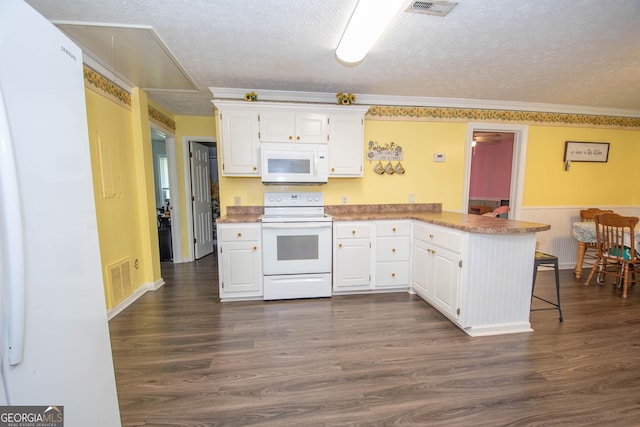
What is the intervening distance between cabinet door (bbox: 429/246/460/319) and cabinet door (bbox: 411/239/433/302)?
0.07m

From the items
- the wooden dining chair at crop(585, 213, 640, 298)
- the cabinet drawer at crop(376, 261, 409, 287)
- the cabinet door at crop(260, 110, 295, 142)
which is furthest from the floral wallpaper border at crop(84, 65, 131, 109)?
the wooden dining chair at crop(585, 213, 640, 298)

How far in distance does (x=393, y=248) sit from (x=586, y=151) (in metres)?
3.37

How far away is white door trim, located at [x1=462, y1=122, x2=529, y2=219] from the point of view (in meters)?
3.56

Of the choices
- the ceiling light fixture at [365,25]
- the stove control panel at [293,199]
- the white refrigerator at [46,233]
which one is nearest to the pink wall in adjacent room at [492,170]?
the stove control panel at [293,199]

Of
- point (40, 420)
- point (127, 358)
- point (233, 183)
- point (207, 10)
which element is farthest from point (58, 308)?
point (233, 183)

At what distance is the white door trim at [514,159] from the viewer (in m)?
3.56

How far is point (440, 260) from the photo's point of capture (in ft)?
8.13

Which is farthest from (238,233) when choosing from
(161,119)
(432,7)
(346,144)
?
(432,7)

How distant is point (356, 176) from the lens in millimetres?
3188

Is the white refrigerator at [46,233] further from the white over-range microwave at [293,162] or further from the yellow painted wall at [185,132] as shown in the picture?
the yellow painted wall at [185,132]

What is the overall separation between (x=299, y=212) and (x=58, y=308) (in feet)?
8.19

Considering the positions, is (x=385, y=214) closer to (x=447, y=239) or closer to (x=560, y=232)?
(x=447, y=239)

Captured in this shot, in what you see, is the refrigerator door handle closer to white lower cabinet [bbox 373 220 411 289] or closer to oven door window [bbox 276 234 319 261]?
oven door window [bbox 276 234 319 261]

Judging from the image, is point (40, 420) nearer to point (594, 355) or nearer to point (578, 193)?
point (594, 355)
